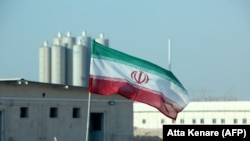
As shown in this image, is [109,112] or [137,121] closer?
[109,112]

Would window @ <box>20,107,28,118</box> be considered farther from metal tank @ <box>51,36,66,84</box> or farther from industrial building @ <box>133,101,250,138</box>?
metal tank @ <box>51,36,66,84</box>

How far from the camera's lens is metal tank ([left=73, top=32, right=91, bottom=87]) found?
65.0 m

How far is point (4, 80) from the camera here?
2630 cm

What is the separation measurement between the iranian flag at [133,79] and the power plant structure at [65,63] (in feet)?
165

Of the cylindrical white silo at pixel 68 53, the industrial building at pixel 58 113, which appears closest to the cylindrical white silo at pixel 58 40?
the cylindrical white silo at pixel 68 53

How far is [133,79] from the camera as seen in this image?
41.3 feet

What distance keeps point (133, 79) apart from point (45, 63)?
180 feet

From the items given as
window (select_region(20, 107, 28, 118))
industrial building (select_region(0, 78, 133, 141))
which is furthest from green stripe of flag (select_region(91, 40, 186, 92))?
window (select_region(20, 107, 28, 118))

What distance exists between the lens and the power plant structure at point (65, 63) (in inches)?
2549

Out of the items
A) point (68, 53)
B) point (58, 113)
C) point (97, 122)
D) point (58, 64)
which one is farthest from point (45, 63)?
point (58, 113)

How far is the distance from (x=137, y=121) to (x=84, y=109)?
104ft

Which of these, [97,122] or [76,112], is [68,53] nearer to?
[97,122]

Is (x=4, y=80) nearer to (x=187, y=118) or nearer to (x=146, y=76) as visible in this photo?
(x=146, y=76)

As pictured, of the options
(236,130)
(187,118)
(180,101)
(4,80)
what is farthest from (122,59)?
(187,118)
